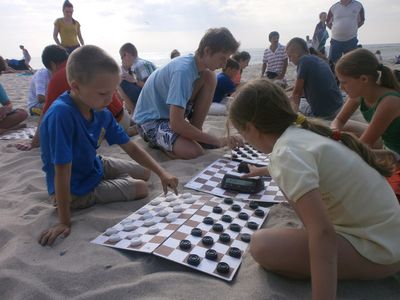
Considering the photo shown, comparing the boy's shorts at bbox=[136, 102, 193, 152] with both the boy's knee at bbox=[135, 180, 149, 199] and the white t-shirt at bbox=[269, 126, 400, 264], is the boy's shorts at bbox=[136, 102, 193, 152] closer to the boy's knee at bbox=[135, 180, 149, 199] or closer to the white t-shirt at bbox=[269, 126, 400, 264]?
the boy's knee at bbox=[135, 180, 149, 199]

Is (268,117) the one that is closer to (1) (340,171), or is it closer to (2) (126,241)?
(1) (340,171)

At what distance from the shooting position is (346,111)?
8.54 feet

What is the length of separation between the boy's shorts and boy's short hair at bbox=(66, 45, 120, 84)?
1.11 m

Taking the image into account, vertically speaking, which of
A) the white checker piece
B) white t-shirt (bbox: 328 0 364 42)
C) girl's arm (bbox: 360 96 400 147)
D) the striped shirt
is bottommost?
the striped shirt

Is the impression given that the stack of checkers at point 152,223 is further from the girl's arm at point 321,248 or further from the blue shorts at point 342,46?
the blue shorts at point 342,46

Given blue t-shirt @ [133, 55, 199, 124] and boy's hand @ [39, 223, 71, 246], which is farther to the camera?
blue t-shirt @ [133, 55, 199, 124]

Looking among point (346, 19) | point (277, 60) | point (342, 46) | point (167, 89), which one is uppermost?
point (346, 19)

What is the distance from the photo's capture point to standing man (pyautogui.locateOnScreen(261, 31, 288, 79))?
6844 millimetres

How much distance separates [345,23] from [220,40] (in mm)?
3274

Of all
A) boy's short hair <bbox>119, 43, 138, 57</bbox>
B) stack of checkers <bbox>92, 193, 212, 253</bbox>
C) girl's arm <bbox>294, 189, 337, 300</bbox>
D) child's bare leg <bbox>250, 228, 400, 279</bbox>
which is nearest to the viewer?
girl's arm <bbox>294, 189, 337, 300</bbox>

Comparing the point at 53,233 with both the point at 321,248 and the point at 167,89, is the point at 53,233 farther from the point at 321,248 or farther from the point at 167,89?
the point at 167,89

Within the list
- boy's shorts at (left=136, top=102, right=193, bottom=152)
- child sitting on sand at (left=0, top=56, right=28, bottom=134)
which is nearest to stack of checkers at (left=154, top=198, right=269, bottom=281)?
boy's shorts at (left=136, top=102, right=193, bottom=152)

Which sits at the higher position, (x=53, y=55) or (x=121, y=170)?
(x=53, y=55)

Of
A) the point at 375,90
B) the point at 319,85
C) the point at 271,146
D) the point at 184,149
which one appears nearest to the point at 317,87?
the point at 319,85
